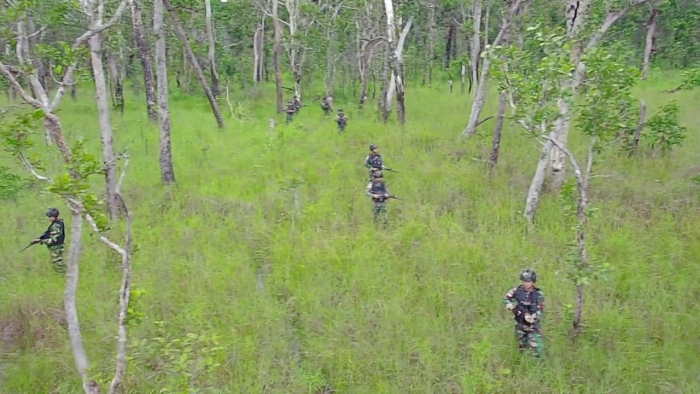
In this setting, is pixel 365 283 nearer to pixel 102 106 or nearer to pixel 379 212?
pixel 379 212

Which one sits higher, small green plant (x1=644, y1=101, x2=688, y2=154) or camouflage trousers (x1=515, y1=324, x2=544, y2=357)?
small green plant (x1=644, y1=101, x2=688, y2=154)

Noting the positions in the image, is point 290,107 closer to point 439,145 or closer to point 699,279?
point 439,145

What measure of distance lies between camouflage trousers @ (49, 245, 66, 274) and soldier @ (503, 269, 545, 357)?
608 cm

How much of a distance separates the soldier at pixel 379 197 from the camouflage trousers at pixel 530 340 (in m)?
3.71

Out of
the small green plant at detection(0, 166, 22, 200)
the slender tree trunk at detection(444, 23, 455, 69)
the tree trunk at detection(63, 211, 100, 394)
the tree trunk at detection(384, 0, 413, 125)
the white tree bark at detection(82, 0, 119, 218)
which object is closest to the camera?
the tree trunk at detection(63, 211, 100, 394)

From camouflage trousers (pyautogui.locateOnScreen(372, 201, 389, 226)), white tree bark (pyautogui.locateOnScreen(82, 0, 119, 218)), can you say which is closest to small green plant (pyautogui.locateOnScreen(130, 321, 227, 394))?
camouflage trousers (pyautogui.locateOnScreen(372, 201, 389, 226))

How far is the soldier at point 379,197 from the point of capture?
9.27 meters

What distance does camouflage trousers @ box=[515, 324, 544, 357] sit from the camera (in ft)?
18.7

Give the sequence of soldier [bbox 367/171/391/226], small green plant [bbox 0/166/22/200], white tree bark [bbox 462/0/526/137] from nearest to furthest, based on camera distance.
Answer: soldier [bbox 367/171/391/226] < small green plant [bbox 0/166/22/200] < white tree bark [bbox 462/0/526/137]

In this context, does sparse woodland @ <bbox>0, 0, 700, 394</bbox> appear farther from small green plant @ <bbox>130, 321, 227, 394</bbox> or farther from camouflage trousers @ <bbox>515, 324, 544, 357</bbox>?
camouflage trousers @ <bbox>515, 324, 544, 357</bbox>

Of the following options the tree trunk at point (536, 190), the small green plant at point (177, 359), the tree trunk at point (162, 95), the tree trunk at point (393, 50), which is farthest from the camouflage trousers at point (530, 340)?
the tree trunk at point (393, 50)

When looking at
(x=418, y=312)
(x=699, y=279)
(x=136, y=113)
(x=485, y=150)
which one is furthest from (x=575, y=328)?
(x=136, y=113)

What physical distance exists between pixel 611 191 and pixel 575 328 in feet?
16.5

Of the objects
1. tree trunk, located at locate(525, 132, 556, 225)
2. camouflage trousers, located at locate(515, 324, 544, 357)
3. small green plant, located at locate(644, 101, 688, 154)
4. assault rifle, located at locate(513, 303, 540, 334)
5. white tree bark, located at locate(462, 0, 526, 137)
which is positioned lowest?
camouflage trousers, located at locate(515, 324, 544, 357)
